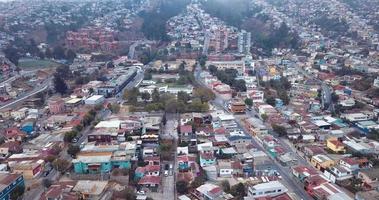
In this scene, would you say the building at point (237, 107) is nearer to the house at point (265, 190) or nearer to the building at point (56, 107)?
the house at point (265, 190)


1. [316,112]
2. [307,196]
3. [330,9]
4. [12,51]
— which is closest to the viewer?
[307,196]

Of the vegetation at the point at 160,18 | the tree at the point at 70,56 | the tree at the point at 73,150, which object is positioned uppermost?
the vegetation at the point at 160,18

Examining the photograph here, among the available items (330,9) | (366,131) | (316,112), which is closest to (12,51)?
(316,112)

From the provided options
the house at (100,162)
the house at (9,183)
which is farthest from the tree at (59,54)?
the house at (9,183)

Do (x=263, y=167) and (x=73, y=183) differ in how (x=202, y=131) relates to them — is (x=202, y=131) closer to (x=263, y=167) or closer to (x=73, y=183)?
(x=263, y=167)

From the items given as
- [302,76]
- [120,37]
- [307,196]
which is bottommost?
[307,196]

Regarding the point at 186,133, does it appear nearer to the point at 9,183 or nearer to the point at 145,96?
the point at 145,96

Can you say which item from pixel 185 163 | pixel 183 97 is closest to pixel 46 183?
pixel 185 163
